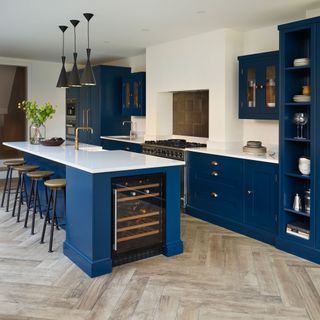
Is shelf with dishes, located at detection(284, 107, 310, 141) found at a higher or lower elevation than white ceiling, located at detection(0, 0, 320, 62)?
lower

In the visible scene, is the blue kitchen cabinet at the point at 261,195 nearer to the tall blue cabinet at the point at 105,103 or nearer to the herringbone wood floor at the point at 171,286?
the herringbone wood floor at the point at 171,286

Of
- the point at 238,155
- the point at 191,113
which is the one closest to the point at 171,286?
the point at 238,155

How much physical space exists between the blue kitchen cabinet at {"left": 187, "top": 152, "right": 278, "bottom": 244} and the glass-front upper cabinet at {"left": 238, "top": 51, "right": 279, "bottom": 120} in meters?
0.69

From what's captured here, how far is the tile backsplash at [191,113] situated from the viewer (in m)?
6.11

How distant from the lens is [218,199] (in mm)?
5090

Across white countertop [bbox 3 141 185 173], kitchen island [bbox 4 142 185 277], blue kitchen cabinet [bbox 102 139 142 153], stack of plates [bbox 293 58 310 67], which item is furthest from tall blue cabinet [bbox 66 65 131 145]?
stack of plates [bbox 293 58 310 67]

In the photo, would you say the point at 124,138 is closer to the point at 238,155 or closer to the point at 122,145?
the point at 122,145

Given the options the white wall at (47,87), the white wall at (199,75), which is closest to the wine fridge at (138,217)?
the white wall at (199,75)

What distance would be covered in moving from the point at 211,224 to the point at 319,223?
5.23 ft

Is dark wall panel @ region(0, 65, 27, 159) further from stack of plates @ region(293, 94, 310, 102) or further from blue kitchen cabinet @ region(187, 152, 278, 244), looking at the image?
stack of plates @ region(293, 94, 310, 102)

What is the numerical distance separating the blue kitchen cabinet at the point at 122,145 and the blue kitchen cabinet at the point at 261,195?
2.57 m

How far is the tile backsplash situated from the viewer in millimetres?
6113

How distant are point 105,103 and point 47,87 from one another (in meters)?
1.94

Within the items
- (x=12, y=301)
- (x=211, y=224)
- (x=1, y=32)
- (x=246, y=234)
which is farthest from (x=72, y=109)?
(x=12, y=301)
